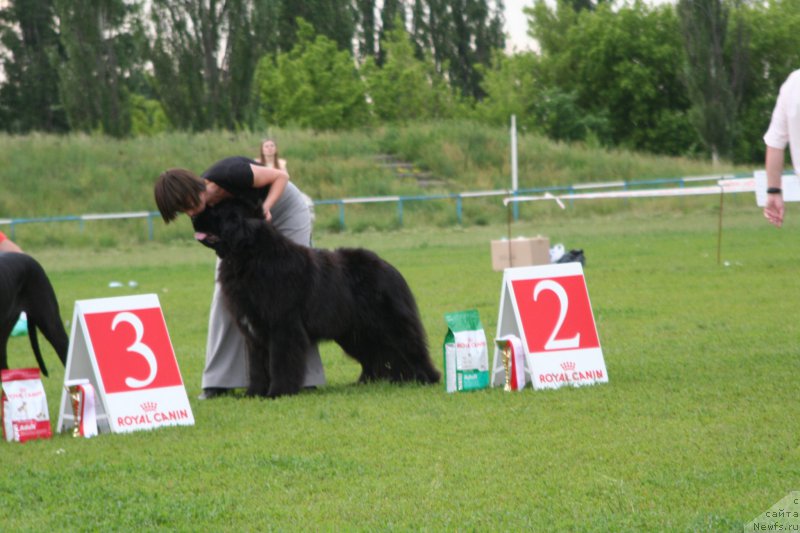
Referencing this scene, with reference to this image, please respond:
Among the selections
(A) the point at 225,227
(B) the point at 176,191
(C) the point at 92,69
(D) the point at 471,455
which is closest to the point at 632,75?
(C) the point at 92,69

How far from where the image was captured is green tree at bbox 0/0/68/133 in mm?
46656

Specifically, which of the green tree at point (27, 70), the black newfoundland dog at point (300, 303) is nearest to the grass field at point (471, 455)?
the black newfoundland dog at point (300, 303)

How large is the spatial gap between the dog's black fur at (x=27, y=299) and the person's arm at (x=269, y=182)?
1.29m

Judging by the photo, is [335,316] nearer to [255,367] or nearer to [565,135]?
[255,367]

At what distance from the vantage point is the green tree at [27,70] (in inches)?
1837

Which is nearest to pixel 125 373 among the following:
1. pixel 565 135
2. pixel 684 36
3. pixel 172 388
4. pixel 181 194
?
pixel 172 388

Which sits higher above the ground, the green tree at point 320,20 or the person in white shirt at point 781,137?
the green tree at point 320,20

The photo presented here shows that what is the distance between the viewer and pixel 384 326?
6.60m

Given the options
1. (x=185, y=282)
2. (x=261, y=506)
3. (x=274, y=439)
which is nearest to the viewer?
(x=261, y=506)

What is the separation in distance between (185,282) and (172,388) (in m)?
9.54

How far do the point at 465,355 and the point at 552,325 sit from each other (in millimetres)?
519

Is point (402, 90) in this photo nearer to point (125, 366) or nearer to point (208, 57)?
point (208, 57)

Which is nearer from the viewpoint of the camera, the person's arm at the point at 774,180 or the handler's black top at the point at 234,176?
the person's arm at the point at 774,180

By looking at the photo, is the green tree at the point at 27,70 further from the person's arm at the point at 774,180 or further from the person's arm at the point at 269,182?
the person's arm at the point at 774,180
